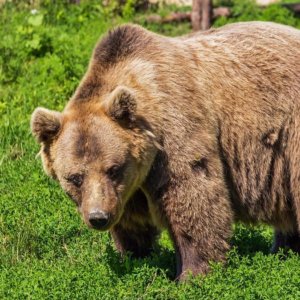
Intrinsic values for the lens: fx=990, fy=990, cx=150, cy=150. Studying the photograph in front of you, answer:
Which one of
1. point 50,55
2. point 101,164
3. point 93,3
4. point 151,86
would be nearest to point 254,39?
point 151,86

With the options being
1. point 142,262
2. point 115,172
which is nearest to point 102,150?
point 115,172

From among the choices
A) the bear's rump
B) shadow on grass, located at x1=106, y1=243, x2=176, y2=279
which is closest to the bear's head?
shadow on grass, located at x1=106, y1=243, x2=176, y2=279

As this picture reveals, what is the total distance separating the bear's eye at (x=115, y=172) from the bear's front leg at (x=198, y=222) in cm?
38

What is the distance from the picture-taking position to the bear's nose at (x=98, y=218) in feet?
20.9

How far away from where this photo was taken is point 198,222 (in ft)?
21.9

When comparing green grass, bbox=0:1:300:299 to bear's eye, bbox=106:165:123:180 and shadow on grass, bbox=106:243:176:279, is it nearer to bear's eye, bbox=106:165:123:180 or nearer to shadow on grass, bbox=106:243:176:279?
shadow on grass, bbox=106:243:176:279

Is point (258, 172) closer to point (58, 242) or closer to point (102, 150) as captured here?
point (102, 150)

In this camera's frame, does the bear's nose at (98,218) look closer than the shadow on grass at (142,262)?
Yes

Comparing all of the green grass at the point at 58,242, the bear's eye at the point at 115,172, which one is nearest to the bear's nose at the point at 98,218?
the bear's eye at the point at 115,172

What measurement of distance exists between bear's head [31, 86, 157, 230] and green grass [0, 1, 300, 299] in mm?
511

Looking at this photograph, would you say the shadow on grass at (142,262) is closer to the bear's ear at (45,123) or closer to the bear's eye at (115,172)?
the bear's eye at (115,172)

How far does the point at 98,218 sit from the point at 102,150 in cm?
47

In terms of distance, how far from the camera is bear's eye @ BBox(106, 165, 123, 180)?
653cm

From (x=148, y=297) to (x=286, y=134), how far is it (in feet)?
5.27
